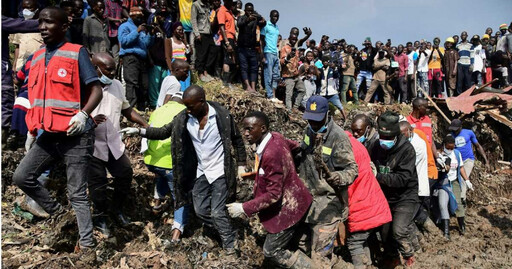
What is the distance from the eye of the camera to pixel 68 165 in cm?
359

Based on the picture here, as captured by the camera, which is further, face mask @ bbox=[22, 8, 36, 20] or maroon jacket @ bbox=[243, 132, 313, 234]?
face mask @ bbox=[22, 8, 36, 20]

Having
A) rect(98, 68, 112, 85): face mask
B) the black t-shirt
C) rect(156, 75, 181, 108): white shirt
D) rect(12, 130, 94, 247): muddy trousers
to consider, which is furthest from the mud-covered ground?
the black t-shirt

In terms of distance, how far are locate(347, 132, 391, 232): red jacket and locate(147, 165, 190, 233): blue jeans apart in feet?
6.58

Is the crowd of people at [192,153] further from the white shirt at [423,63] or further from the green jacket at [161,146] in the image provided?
the white shirt at [423,63]

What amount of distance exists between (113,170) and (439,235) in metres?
5.41

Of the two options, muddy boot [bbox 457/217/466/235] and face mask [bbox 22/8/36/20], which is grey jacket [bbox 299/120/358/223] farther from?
face mask [bbox 22/8/36/20]

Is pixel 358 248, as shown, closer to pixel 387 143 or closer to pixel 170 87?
pixel 387 143

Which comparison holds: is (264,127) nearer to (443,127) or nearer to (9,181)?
(9,181)

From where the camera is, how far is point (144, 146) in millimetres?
4961

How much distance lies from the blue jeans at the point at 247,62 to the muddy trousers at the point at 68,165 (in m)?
5.57

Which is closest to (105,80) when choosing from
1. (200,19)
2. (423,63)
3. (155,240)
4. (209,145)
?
(209,145)

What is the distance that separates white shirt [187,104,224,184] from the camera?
430 centimetres

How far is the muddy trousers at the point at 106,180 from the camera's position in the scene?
4.25 m

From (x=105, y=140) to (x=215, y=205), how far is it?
4.68ft
